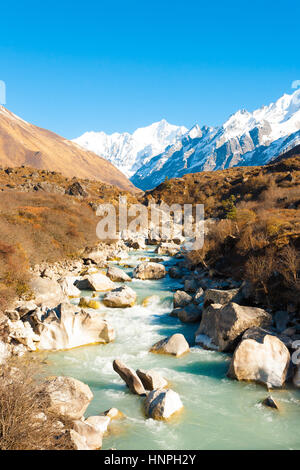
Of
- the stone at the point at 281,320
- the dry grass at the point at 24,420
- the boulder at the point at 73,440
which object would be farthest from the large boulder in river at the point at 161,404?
the stone at the point at 281,320

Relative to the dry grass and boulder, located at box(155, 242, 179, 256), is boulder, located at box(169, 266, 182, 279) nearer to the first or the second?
boulder, located at box(155, 242, 179, 256)

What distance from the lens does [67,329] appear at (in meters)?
16.2

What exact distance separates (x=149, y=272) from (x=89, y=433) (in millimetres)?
22613

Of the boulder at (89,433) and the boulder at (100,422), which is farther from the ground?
the boulder at (89,433)

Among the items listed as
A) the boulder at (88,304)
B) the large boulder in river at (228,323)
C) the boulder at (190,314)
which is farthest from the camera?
the boulder at (88,304)

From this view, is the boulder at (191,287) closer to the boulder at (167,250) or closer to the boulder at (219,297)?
the boulder at (219,297)

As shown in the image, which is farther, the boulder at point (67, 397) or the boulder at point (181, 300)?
the boulder at point (181, 300)

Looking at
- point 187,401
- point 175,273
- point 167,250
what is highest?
point 167,250

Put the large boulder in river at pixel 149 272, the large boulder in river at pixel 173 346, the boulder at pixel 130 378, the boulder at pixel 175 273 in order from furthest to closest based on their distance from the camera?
the boulder at pixel 175 273
the large boulder in river at pixel 149 272
the large boulder in river at pixel 173 346
the boulder at pixel 130 378

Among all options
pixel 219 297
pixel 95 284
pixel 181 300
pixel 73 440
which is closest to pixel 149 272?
pixel 95 284

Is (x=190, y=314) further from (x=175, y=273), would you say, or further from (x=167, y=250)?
(x=167, y=250)

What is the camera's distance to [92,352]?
1584 cm

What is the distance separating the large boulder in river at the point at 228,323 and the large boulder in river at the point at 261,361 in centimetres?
247

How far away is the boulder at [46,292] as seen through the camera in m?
20.5
